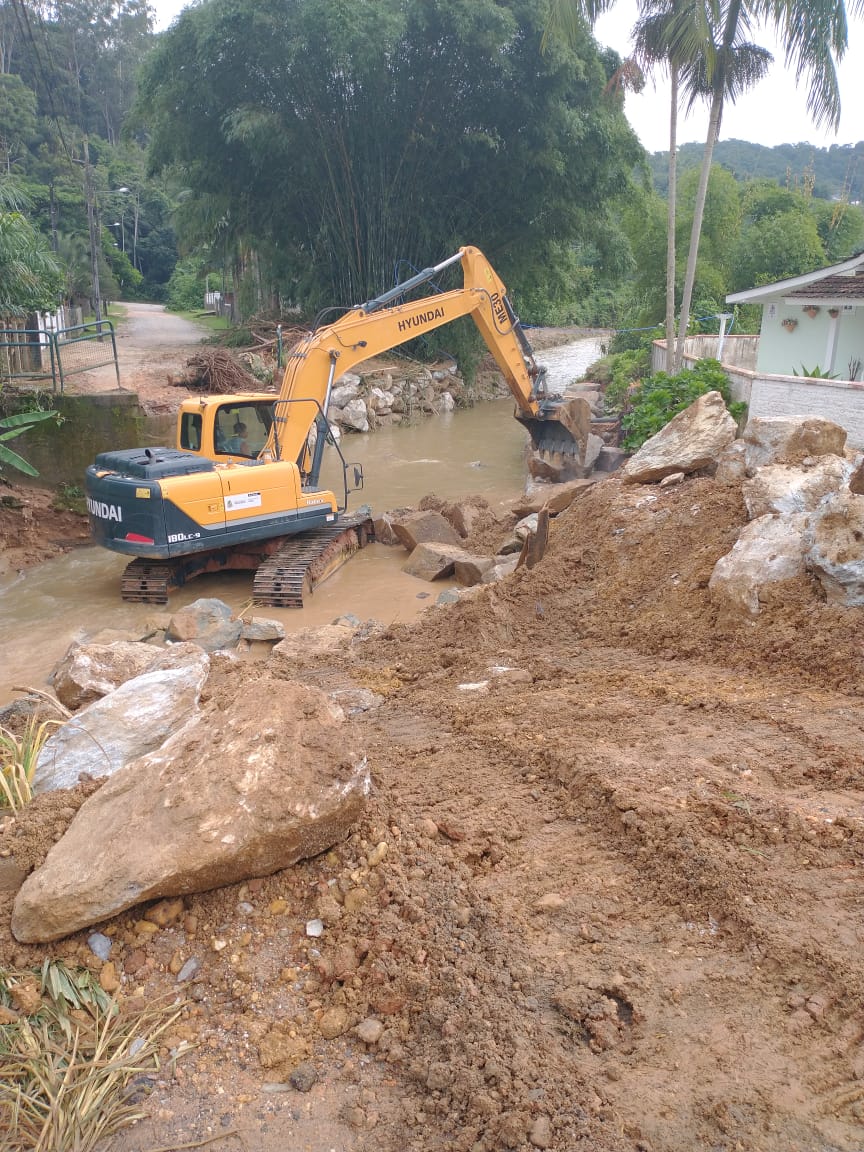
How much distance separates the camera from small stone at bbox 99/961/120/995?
2.89 meters

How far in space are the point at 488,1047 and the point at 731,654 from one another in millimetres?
3751

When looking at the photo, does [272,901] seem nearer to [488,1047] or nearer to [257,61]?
[488,1047]

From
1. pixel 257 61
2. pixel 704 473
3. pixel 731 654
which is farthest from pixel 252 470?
pixel 257 61

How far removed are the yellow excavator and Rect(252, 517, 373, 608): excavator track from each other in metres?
0.01

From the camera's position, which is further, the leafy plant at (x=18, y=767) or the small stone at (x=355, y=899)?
the leafy plant at (x=18, y=767)

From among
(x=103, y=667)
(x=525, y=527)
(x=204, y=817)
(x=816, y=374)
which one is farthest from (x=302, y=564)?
(x=816, y=374)

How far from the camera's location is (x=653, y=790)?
3.82m

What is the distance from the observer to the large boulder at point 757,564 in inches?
230

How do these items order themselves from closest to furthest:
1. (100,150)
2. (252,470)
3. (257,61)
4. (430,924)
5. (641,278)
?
1. (430,924)
2. (252,470)
3. (257,61)
4. (641,278)
5. (100,150)

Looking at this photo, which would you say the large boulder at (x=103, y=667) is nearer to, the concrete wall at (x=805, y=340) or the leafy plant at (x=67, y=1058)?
the leafy plant at (x=67, y=1058)

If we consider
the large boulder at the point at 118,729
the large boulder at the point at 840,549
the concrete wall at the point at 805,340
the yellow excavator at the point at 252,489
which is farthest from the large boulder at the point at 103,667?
the concrete wall at the point at 805,340

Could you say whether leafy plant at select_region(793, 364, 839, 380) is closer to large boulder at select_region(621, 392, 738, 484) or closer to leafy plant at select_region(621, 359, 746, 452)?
leafy plant at select_region(621, 359, 746, 452)

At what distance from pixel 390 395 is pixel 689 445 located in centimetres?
1423

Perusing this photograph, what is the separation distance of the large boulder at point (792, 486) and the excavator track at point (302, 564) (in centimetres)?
463
